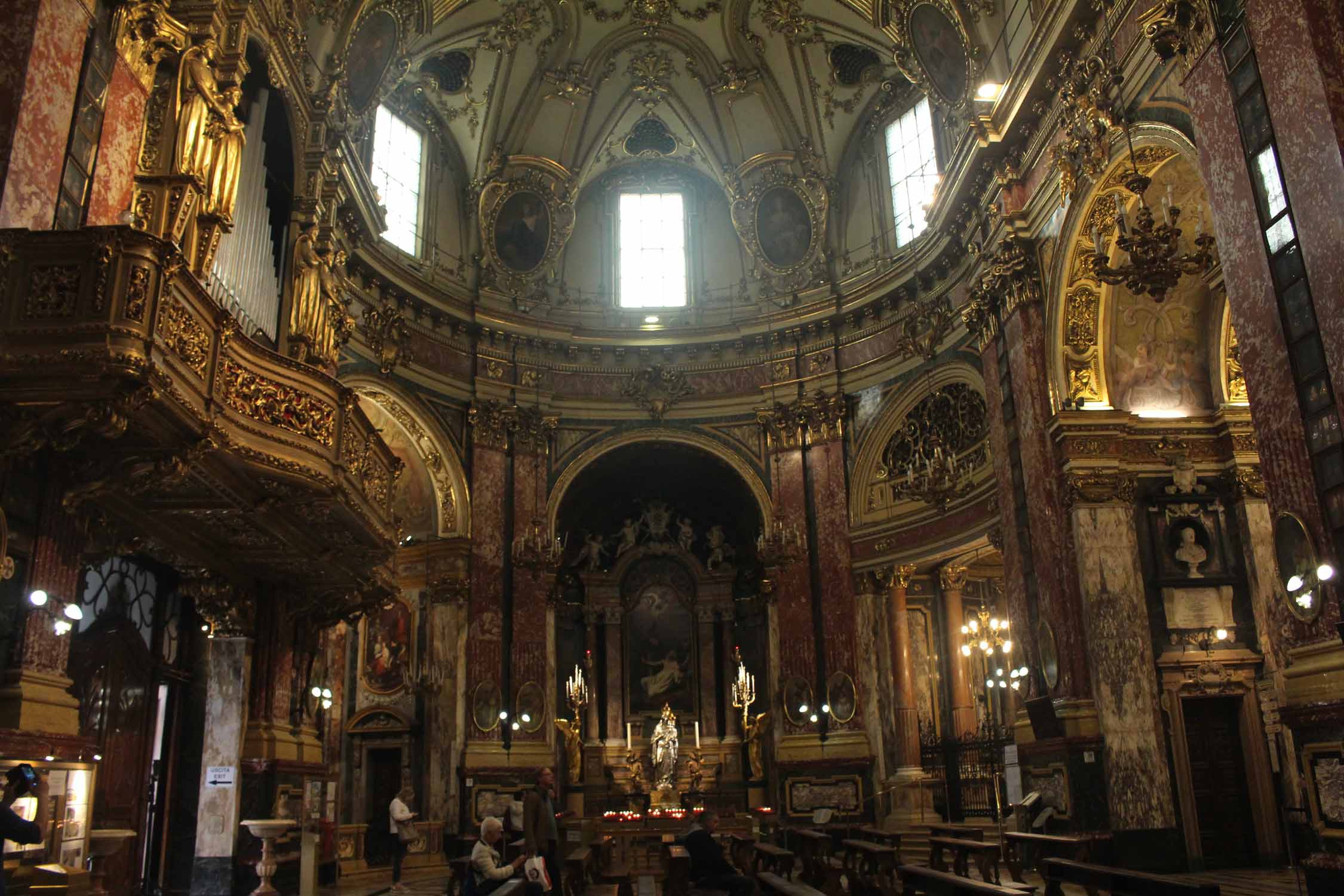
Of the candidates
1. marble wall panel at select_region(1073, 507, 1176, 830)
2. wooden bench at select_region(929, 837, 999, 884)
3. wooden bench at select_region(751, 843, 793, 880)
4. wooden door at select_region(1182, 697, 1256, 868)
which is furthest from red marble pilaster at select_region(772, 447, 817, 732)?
wooden door at select_region(1182, 697, 1256, 868)

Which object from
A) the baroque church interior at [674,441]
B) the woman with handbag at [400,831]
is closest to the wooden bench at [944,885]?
the baroque church interior at [674,441]

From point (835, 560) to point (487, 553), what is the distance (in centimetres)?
694

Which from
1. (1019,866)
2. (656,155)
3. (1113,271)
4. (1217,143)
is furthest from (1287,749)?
(656,155)

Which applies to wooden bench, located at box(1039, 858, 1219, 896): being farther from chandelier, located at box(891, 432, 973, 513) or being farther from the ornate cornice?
chandelier, located at box(891, 432, 973, 513)

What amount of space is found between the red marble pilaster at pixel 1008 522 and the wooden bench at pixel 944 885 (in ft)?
20.3

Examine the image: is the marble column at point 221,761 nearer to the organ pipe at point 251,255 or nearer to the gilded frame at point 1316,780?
the organ pipe at point 251,255

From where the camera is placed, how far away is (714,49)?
2347cm

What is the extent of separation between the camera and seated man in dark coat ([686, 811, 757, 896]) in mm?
8828

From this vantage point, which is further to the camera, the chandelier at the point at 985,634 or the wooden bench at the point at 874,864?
the chandelier at the point at 985,634

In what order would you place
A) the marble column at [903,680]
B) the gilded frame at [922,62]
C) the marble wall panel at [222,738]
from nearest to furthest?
1. the marble wall panel at [222,738]
2. the gilded frame at [922,62]
3. the marble column at [903,680]

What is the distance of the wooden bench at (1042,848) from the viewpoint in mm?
12430

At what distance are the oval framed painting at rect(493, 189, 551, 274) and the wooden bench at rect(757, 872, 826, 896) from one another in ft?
53.8

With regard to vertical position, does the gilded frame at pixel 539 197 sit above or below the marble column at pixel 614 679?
above

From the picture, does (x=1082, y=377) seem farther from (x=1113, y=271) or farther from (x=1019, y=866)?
(x=1019, y=866)
